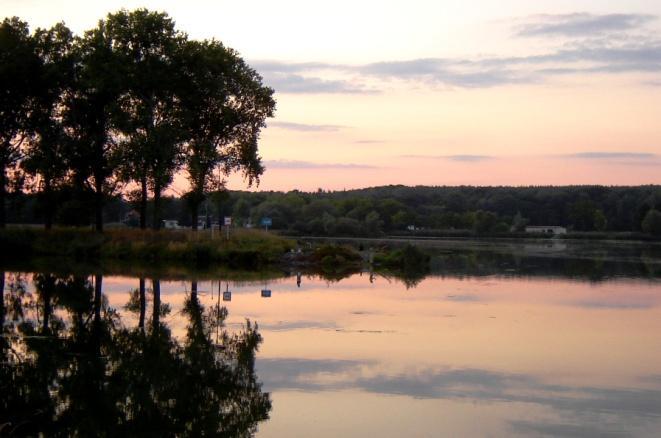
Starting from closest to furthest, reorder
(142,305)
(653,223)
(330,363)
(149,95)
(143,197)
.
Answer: (330,363), (142,305), (149,95), (143,197), (653,223)

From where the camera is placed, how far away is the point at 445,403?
11.0 metres

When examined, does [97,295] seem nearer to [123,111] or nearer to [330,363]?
[330,363]

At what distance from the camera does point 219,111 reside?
44750 mm

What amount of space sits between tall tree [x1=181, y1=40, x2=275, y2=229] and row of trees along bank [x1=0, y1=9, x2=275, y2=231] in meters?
0.05

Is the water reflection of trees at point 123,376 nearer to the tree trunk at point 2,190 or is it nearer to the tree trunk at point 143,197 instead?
the tree trunk at point 143,197

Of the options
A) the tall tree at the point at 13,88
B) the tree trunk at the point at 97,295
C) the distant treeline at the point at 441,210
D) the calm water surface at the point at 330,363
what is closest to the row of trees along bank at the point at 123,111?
the tall tree at the point at 13,88

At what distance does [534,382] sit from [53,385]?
6.87 meters

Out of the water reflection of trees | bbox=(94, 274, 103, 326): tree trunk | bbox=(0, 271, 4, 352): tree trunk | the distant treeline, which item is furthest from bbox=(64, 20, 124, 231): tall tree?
the distant treeline

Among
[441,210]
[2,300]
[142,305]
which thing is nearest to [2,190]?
[2,300]

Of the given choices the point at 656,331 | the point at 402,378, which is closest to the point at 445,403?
the point at 402,378

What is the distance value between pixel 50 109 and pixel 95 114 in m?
2.60

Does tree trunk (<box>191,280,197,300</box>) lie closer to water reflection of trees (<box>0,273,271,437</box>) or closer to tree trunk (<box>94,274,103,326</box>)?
tree trunk (<box>94,274,103,326</box>)

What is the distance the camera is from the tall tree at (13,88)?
141 ft

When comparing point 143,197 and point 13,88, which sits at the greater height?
point 13,88
